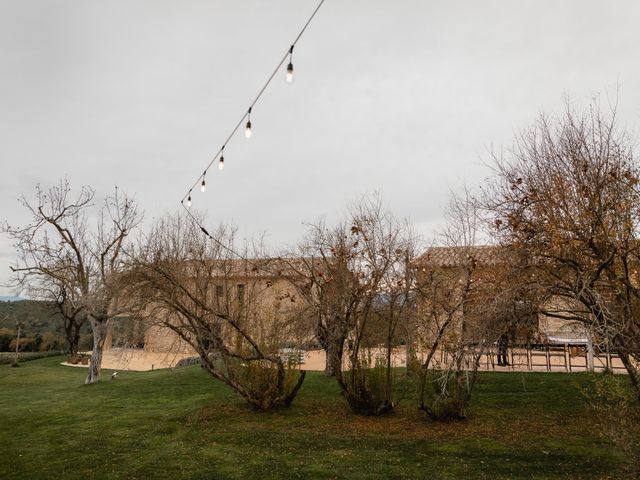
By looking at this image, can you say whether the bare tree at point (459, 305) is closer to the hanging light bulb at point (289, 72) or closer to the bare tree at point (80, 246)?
the hanging light bulb at point (289, 72)

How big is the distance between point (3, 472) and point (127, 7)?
8.98m

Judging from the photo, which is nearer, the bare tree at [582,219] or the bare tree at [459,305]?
the bare tree at [582,219]

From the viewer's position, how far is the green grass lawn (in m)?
6.93

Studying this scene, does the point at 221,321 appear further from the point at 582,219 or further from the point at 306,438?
the point at 582,219

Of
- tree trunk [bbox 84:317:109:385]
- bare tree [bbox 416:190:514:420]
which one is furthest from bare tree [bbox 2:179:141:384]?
bare tree [bbox 416:190:514:420]

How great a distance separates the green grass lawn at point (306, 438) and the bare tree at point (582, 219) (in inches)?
81.1

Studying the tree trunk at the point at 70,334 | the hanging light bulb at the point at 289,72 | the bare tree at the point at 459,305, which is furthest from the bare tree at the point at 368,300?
the tree trunk at the point at 70,334

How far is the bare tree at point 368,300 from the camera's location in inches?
411

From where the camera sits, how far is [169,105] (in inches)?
550

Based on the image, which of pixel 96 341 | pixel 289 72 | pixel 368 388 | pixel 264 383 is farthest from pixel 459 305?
pixel 96 341

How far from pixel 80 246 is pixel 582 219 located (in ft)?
60.9

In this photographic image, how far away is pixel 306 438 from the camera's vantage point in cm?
878

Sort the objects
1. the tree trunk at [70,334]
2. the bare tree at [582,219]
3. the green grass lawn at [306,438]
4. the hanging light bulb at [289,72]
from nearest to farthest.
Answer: the hanging light bulb at [289,72]
the green grass lawn at [306,438]
the bare tree at [582,219]
the tree trunk at [70,334]

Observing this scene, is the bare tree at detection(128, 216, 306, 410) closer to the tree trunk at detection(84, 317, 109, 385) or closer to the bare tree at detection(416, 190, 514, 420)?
the bare tree at detection(416, 190, 514, 420)
